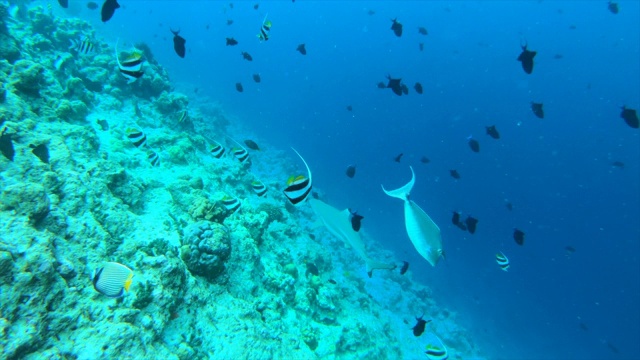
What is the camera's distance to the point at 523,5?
90.2 metres

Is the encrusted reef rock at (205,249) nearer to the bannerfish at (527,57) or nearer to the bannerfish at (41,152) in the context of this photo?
the bannerfish at (41,152)

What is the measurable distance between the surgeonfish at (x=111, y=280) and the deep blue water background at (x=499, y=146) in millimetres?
22550

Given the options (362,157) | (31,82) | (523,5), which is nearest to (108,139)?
(31,82)

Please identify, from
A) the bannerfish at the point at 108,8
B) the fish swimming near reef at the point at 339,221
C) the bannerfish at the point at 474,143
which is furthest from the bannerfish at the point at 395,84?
the bannerfish at the point at 108,8

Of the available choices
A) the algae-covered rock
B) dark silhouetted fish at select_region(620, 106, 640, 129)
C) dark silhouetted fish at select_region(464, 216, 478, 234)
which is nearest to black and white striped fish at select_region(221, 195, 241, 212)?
the algae-covered rock

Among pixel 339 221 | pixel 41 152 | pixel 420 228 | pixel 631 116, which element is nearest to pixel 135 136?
pixel 41 152

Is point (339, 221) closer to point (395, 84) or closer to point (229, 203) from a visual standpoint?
point (229, 203)

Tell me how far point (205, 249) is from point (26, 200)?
217 cm

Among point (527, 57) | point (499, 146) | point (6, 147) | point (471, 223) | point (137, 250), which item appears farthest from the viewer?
point (499, 146)

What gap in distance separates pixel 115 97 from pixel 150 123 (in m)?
1.84

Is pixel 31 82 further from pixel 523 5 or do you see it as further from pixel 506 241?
pixel 523 5

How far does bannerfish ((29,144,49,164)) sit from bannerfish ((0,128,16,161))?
1.27ft

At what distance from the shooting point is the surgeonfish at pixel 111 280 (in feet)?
8.82

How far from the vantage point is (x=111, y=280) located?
2729 millimetres
